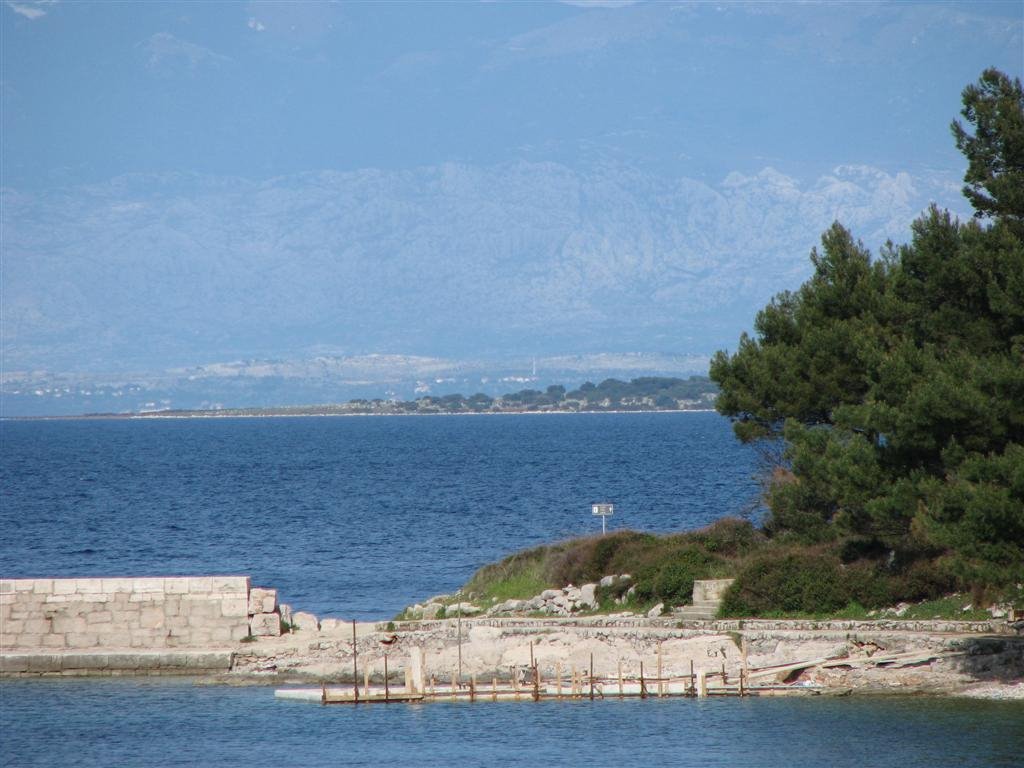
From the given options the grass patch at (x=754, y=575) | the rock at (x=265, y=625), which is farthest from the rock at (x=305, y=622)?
the grass patch at (x=754, y=575)

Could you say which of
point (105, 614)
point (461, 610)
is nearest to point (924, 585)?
point (461, 610)

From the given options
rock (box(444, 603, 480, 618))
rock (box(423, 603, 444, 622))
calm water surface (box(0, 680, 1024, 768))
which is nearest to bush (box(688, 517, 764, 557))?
rock (box(444, 603, 480, 618))

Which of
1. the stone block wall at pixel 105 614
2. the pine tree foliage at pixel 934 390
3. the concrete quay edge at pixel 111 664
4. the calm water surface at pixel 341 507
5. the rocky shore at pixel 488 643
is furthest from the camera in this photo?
the calm water surface at pixel 341 507

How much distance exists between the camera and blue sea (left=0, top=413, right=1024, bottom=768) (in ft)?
86.7

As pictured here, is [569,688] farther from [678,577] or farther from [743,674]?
[678,577]

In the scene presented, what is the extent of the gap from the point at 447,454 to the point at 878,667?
103 m

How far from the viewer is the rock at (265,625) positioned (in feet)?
114

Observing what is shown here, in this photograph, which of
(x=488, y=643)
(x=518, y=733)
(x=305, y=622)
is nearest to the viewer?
(x=518, y=733)

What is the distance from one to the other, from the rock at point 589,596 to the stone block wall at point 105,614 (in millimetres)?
7743

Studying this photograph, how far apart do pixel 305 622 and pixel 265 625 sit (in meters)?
2.45

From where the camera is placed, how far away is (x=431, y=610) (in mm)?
37844

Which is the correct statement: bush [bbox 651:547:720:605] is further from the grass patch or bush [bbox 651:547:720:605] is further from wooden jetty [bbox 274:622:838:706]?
wooden jetty [bbox 274:622:838:706]

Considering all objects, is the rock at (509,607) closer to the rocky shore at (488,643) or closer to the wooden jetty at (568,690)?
the rocky shore at (488,643)

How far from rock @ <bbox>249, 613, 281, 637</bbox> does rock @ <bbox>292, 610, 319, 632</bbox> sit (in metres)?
1.29
